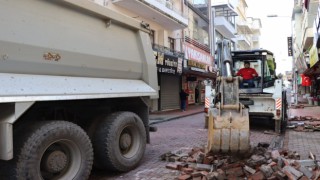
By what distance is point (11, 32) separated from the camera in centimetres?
480

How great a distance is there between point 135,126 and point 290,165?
280 cm

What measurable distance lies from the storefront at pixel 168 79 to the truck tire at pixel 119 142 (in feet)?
41.0

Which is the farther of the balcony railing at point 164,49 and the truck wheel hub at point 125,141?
the balcony railing at point 164,49

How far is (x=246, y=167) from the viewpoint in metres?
6.33

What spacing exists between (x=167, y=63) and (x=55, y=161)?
637 inches

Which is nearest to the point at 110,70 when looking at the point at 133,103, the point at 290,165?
the point at 133,103

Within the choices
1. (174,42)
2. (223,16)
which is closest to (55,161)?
(174,42)

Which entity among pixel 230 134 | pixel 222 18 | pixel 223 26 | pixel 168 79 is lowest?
pixel 230 134

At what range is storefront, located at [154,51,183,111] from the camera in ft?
67.9

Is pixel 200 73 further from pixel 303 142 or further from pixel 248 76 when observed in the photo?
pixel 303 142

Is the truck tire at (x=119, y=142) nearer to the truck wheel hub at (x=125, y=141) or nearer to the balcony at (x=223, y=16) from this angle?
the truck wheel hub at (x=125, y=141)

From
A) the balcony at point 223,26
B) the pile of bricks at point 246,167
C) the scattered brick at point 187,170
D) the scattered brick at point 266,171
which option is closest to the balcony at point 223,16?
the balcony at point 223,26

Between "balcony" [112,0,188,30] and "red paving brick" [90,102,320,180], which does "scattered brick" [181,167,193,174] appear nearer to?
"red paving brick" [90,102,320,180]

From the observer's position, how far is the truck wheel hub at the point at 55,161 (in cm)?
527
